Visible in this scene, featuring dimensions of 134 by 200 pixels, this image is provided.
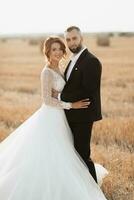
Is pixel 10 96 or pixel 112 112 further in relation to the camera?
pixel 10 96

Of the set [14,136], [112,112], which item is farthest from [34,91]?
[14,136]

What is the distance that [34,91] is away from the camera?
13.7 metres

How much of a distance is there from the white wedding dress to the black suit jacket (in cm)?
9

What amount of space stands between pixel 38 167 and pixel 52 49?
980 millimetres

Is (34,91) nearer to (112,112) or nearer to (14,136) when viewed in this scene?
(112,112)

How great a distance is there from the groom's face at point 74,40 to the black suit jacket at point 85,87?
0.07 m

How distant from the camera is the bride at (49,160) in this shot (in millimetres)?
5695

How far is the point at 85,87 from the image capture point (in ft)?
18.4

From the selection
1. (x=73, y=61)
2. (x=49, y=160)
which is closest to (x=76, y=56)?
(x=73, y=61)

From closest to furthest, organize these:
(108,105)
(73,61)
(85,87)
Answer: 1. (85,87)
2. (73,61)
3. (108,105)

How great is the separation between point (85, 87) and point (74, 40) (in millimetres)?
386

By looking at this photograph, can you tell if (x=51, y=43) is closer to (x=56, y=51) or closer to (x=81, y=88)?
(x=56, y=51)

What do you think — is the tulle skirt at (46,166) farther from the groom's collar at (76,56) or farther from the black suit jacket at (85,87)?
the groom's collar at (76,56)

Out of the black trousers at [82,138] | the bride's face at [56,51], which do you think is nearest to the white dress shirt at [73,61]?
the bride's face at [56,51]
